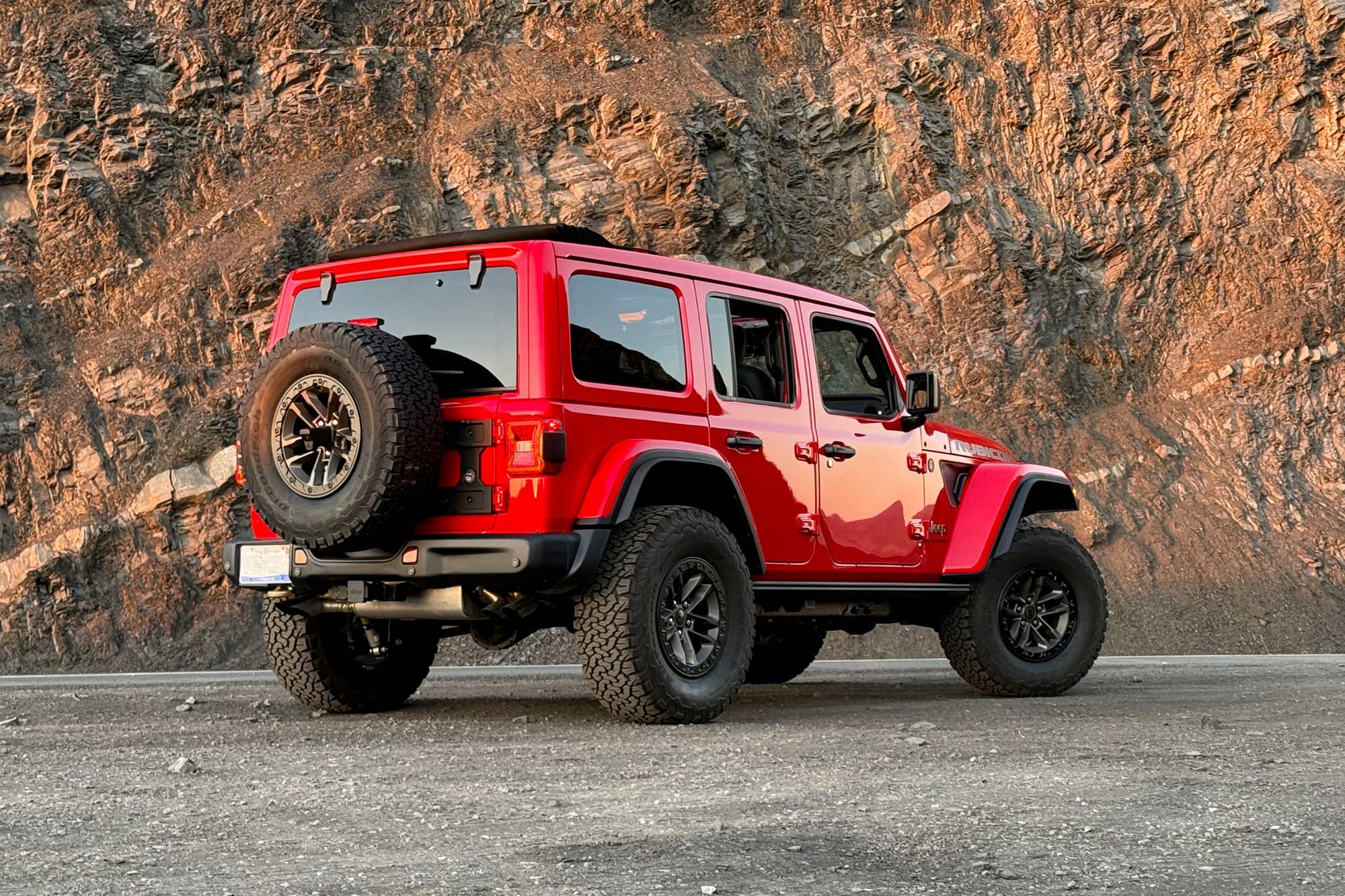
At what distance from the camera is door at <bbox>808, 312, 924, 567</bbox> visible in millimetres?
8906

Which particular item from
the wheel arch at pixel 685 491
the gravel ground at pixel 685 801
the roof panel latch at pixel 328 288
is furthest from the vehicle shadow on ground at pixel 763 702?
the roof panel latch at pixel 328 288

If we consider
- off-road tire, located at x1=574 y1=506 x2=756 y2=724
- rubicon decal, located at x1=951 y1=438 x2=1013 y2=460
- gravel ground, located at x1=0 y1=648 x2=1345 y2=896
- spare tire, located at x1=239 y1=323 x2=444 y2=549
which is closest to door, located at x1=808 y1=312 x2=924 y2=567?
rubicon decal, located at x1=951 y1=438 x2=1013 y2=460

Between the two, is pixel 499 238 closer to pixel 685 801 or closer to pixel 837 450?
pixel 837 450

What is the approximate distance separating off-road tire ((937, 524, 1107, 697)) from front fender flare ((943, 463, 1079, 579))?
162 mm

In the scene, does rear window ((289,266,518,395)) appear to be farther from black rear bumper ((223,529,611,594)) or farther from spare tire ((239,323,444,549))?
black rear bumper ((223,529,611,594))

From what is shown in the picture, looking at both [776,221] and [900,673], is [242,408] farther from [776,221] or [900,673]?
[776,221]

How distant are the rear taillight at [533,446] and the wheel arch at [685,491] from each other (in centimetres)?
33

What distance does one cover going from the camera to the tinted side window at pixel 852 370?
9.20 metres

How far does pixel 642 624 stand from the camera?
728cm

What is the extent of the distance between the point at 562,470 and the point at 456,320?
1.06 meters

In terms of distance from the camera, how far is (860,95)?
27.6 m

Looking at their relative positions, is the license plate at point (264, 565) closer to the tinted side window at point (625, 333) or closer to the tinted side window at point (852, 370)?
the tinted side window at point (625, 333)

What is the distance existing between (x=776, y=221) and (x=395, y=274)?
1877 centimetres

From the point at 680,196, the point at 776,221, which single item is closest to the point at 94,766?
the point at 680,196
